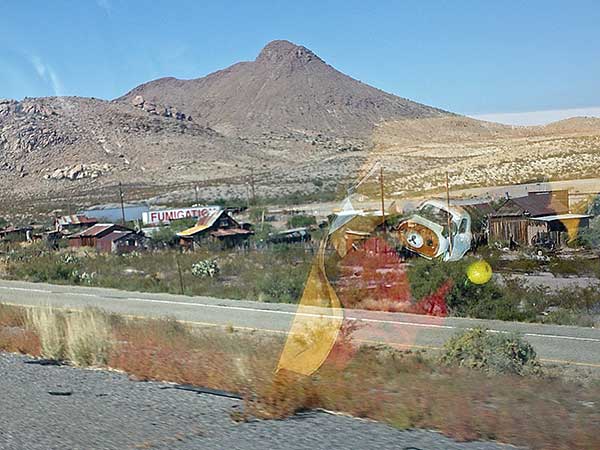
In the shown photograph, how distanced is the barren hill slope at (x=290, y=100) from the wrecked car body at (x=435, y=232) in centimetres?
2312

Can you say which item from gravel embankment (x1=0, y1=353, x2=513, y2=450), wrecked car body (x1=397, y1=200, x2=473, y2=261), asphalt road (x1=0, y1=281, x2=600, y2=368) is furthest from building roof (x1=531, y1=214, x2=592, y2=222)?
gravel embankment (x1=0, y1=353, x2=513, y2=450)

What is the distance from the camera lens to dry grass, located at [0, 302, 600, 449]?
6.96 meters

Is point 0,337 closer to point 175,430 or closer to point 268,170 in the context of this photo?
point 175,430

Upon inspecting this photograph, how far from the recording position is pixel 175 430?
765cm

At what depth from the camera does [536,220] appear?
29.5 metres

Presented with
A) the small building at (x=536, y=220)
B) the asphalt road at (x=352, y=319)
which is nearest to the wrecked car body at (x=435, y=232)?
the asphalt road at (x=352, y=319)

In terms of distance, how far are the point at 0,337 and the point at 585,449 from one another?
10.2 metres

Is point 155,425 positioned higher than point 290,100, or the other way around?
point 290,100

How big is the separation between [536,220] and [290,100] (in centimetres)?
6444

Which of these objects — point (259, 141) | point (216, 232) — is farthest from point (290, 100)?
point (216, 232)

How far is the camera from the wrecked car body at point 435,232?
20.3 metres

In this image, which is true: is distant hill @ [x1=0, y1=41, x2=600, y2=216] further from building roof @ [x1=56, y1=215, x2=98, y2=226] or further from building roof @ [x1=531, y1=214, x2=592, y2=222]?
building roof @ [x1=56, y1=215, x2=98, y2=226]

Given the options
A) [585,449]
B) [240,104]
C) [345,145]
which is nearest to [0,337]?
[585,449]

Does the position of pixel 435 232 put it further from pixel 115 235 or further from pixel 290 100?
pixel 290 100
